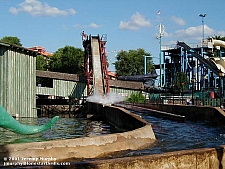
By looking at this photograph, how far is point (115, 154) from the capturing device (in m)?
9.49

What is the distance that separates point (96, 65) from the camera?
44.7m

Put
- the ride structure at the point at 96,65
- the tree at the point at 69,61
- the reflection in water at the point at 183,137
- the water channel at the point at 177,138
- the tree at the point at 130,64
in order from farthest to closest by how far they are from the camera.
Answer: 1. the tree at the point at 130,64
2. the tree at the point at 69,61
3. the ride structure at the point at 96,65
4. the water channel at the point at 177,138
5. the reflection in water at the point at 183,137

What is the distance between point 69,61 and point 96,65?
85.9ft

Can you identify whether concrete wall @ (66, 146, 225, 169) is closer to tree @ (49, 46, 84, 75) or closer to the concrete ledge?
the concrete ledge

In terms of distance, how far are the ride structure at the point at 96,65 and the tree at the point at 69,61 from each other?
66.9ft

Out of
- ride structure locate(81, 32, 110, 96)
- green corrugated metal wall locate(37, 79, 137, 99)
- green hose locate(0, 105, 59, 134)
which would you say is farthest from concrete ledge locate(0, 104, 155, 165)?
green corrugated metal wall locate(37, 79, 137, 99)

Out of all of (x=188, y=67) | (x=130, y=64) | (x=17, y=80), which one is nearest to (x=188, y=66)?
(x=188, y=67)

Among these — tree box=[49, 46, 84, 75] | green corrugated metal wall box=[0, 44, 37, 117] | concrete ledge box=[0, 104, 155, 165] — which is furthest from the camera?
tree box=[49, 46, 84, 75]

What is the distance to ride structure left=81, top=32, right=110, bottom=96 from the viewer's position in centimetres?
4253

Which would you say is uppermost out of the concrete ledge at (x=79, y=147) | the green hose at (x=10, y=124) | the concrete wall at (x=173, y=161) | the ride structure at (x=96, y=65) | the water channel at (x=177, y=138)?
the ride structure at (x=96, y=65)

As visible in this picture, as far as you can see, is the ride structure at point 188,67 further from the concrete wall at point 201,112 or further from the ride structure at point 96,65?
the concrete wall at point 201,112

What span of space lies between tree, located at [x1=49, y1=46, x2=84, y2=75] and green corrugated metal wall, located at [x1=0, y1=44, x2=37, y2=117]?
39.5 meters

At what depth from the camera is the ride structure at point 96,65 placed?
140 ft

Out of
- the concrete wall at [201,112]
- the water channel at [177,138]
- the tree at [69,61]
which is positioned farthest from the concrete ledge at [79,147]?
the tree at [69,61]
